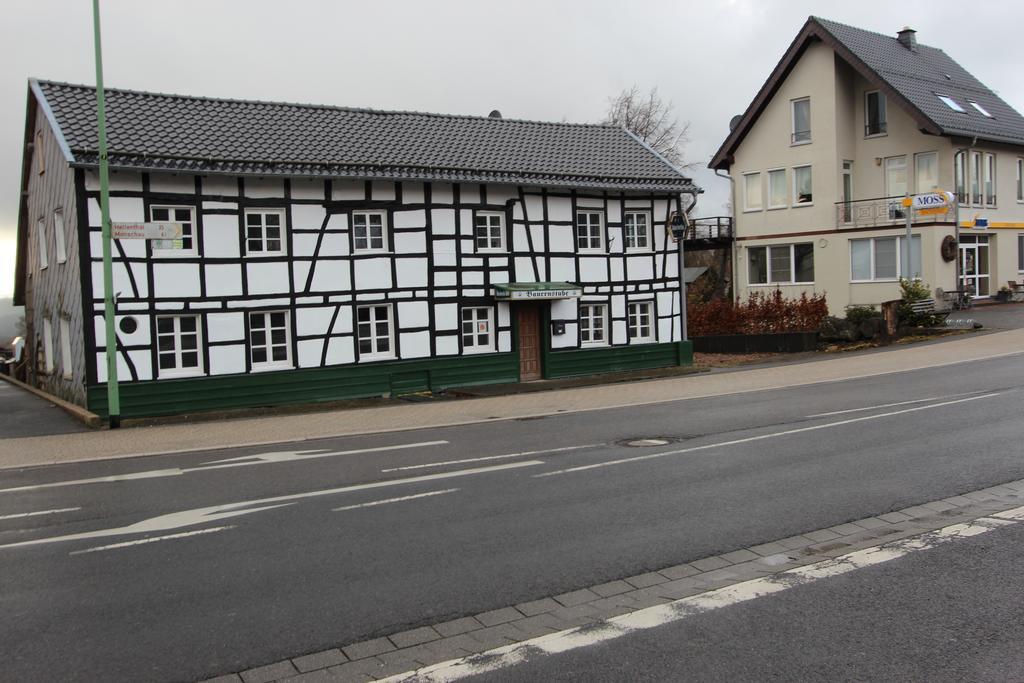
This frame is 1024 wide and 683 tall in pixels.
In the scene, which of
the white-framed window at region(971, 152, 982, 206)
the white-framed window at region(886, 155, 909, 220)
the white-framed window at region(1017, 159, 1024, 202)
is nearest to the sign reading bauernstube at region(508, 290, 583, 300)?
the white-framed window at region(886, 155, 909, 220)

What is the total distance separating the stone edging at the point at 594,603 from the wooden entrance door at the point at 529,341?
1583cm

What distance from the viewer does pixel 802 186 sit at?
36.4 meters

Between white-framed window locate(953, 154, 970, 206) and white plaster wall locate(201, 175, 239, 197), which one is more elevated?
white-framed window locate(953, 154, 970, 206)

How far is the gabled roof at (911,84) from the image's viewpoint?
32281mm

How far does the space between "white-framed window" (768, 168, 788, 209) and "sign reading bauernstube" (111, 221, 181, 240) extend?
27.6 metres

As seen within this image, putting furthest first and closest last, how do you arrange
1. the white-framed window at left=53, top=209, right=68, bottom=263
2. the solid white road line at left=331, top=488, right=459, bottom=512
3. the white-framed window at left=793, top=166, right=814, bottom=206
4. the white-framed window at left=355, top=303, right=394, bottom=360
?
the white-framed window at left=793, top=166, right=814, bottom=206
the white-framed window at left=355, top=303, right=394, bottom=360
the white-framed window at left=53, top=209, right=68, bottom=263
the solid white road line at left=331, top=488, right=459, bottom=512

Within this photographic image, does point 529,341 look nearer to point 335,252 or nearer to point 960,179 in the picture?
point 335,252

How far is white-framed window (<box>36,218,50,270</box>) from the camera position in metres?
23.3

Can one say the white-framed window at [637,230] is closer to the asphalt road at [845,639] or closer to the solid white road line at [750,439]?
the solid white road line at [750,439]

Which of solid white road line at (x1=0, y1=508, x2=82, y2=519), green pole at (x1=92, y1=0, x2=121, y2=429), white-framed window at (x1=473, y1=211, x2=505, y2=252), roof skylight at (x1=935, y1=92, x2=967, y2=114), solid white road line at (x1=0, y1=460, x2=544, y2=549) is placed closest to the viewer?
solid white road line at (x1=0, y1=460, x2=544, y2=549)

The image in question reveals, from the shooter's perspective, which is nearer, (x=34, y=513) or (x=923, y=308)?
(x=34, y=513)

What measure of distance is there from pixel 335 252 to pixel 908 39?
95.9ft

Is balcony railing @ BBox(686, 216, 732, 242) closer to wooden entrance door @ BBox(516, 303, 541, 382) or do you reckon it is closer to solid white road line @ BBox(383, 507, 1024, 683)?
wooden entrance door @ BBox(516, 303, 541, 382)

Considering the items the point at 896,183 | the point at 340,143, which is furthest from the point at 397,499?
the point at 896,183
